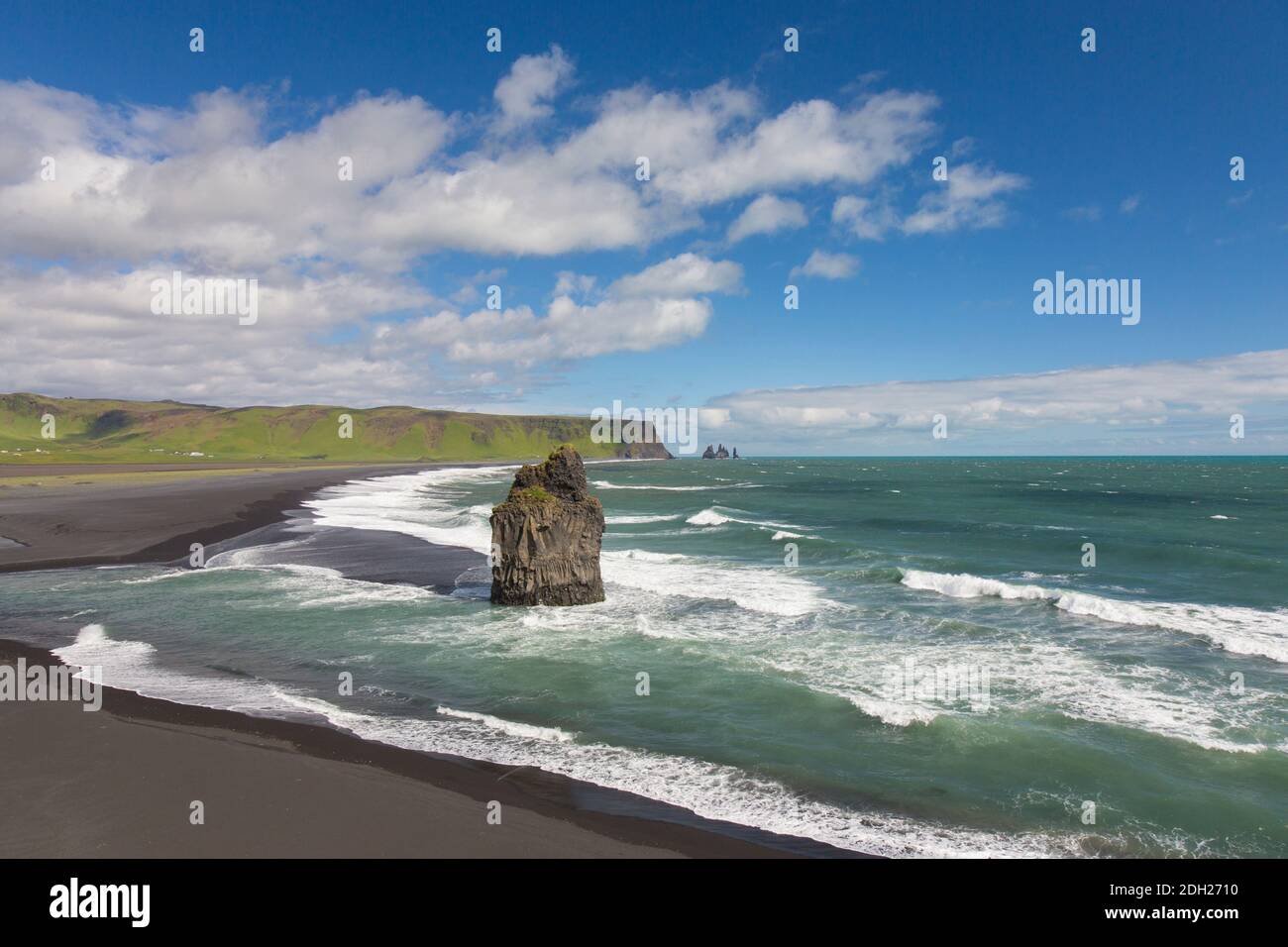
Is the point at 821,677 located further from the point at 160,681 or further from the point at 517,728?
the point at 160,681

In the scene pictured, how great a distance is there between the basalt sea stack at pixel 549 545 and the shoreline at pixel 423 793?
1081 centimetres

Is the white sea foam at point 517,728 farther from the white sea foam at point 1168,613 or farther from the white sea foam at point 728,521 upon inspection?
the white sea foam at point 728,521

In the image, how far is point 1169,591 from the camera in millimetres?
28406

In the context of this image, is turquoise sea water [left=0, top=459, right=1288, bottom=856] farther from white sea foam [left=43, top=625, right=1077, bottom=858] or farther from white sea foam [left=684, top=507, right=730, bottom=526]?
white sea foam [left=684, top=507, right=730, bottom=526]

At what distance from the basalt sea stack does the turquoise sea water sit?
2.79 feet

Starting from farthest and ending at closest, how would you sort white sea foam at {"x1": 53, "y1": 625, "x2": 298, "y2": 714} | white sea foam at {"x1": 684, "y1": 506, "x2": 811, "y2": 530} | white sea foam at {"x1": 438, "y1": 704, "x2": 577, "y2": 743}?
white sea foam at {"x1": 684, "y1": 506, "x2": 811, "y2": 530} → white sea foam at {"x1": 53, "y1": 625, "x2": 298, "y2": 714} → white sea foam at {"x1": 438, "y1": 704, "x2": 577, "y2": 743}

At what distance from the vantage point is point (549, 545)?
2416 cm

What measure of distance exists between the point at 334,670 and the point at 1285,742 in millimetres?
20284

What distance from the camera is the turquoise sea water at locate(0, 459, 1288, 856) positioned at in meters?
11.0

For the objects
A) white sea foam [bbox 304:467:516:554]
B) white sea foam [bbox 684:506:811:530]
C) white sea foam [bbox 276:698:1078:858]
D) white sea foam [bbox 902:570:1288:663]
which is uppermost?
white sea foam [bbox 304:467:516:554]

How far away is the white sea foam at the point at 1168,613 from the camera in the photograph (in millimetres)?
20391

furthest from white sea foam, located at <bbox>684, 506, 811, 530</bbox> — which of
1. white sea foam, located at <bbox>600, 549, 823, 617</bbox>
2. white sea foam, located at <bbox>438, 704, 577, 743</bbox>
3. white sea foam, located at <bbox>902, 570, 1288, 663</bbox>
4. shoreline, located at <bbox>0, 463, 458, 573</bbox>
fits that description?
white sea foam, located at <bbox>438, 704, 577, 743</bbox>
